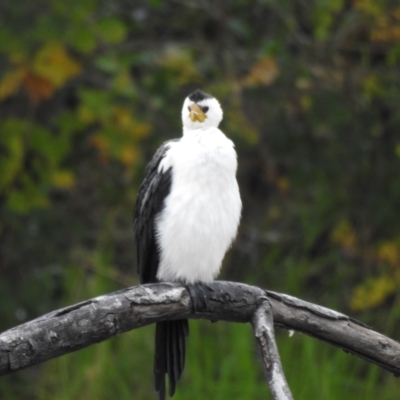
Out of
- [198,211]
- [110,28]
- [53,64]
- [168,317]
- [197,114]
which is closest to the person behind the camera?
[168,317]

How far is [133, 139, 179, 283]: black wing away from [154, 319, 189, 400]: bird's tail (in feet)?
0.97

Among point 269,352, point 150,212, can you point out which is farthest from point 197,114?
point 269,352

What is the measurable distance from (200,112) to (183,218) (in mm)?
546

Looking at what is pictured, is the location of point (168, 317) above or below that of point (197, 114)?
below

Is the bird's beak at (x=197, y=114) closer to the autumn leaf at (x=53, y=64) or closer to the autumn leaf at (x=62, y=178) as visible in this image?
the autumn leaf at (x=53, y=64)

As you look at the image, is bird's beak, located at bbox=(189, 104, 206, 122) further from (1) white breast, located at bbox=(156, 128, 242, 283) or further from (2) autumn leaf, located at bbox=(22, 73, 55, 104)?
(2) autumn leaf, located at bbox=(22, 73, 55, 104)

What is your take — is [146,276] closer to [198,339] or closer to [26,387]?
[198,339]

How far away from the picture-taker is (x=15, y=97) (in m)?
7.07

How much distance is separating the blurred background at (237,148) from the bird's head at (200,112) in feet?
5.55

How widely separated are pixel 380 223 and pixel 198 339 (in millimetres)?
1621

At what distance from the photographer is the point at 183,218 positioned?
381 centimetres

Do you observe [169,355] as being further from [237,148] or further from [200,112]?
[237,148]

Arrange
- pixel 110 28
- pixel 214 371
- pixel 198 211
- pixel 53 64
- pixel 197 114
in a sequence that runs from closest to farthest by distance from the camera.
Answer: pixel 198 211 → pixel 197 114 → pixel 214 371 → pixel 110 28 → pixel 53 64

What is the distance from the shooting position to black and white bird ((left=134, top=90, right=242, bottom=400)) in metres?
3.79
